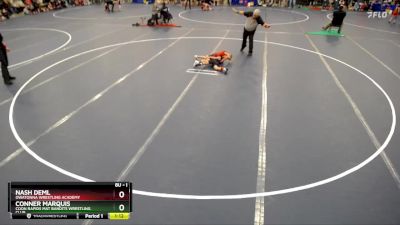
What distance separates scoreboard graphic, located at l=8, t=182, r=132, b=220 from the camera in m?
3.97

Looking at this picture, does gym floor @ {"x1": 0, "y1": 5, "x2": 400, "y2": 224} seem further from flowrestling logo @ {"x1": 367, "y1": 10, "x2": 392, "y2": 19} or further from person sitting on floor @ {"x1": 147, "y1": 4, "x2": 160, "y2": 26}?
flowrestling logo @ {"x1": 367, "y1": 10, "x2": 392, "y2": 19}

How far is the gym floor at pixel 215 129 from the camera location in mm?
5309

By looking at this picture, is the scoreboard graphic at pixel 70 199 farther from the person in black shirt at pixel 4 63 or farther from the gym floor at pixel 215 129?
the person in black shirt at pixel 4 63

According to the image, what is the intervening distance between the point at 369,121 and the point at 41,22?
19.5m

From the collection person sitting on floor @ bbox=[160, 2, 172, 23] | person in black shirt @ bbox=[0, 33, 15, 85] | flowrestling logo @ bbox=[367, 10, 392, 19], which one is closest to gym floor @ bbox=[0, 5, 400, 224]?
person in black shirt @ bbox=[0, 33, 15, 85]

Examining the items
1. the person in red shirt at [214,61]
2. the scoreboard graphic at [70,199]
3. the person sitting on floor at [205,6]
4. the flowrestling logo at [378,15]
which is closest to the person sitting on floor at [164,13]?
the person sitting on floor at [205,6]

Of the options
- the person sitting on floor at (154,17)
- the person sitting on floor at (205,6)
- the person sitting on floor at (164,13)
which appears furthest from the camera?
the person sitting on floor at (205,6)

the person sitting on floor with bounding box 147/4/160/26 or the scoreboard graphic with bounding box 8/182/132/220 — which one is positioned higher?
the person sitting on floor with bounding box 147/4/160/26

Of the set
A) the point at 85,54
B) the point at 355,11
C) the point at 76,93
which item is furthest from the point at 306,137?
the point at 355,11

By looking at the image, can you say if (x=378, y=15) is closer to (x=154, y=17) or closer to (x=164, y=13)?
(x=164, y=13)

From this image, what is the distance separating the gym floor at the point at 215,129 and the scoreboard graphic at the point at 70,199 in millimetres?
846

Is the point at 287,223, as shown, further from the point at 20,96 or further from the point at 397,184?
the point at 20,96

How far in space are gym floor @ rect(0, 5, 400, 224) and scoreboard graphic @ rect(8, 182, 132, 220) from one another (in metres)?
0.85

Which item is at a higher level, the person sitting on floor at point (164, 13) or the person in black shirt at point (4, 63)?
the person sitting on floor at point (164, 13)
